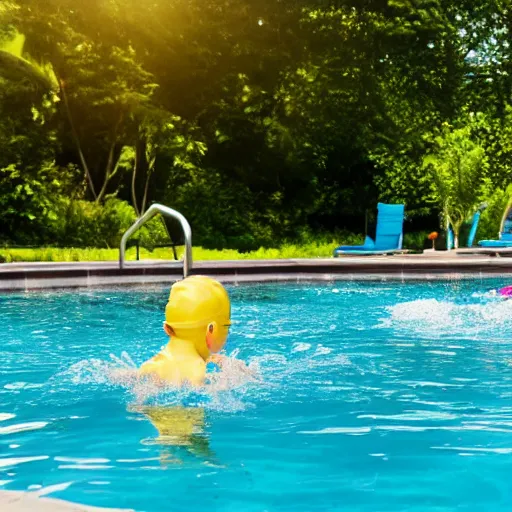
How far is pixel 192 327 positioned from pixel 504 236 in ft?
61.4

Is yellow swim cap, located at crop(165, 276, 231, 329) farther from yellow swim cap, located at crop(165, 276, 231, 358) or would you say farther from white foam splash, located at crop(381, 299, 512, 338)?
white foam splash, located at crop(381, 299, 512, 338)

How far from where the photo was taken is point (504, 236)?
23.2 m

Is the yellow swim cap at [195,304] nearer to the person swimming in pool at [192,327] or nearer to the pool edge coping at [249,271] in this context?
the person swimming in pool at [192,327]

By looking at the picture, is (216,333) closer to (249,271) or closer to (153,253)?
(249,271)

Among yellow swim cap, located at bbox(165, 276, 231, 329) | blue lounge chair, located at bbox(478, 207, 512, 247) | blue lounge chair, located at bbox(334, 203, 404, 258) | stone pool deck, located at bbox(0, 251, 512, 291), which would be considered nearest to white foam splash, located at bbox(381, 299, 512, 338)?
stone pool deck, located at bbox(0, 251, 512, 291)

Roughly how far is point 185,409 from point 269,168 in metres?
21.7

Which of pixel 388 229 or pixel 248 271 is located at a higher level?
pixel 388 229

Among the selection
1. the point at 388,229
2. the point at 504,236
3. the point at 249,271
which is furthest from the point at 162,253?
the point at 504,236

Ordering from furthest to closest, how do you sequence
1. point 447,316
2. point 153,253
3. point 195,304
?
point 153,253, point 447,316, point 195,304

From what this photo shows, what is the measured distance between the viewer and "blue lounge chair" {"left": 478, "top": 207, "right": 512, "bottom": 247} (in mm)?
22312

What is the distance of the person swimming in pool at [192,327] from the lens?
17.9 feet

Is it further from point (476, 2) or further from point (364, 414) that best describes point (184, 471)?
point (476, 2)

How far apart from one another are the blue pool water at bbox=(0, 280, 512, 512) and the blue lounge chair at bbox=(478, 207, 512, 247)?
11205 millimetres

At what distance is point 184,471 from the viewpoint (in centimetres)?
482
